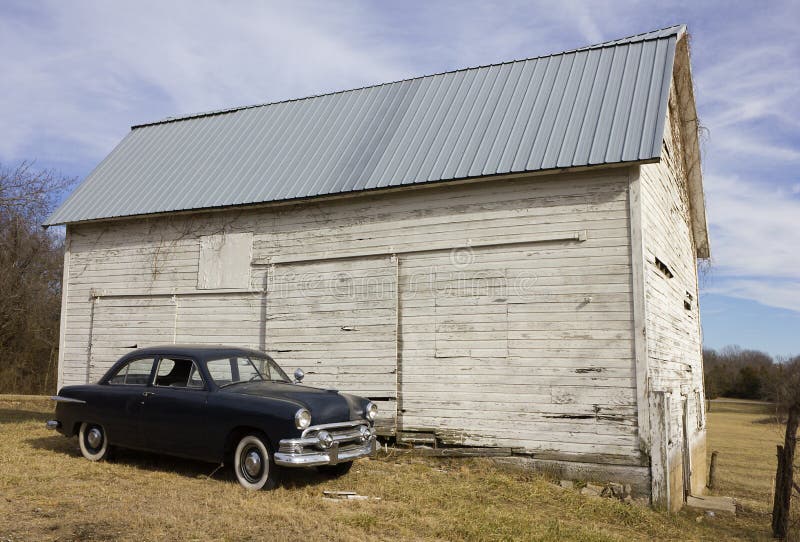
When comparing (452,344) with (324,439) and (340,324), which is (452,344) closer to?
(340,324)

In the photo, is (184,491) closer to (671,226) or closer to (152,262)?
(152,262)

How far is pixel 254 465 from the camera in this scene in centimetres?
768

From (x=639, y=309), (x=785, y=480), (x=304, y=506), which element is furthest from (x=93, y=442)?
(x=785, y=480)

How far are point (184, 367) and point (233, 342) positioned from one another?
393 cm

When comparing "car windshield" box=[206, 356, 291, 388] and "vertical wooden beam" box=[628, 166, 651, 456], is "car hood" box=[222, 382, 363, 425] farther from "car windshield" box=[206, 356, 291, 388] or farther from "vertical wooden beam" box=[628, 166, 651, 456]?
"vertical wooden beam" box=[628, 166, 651, 456]

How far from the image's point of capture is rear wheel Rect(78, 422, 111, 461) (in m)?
9.18

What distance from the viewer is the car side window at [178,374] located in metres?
8.50

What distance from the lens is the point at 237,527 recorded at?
6.15 meters

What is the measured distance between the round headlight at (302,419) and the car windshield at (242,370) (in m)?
1.41

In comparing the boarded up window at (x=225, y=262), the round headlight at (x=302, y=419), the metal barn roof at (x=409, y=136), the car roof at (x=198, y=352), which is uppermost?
the metal barn roof at (x=409, y=136)

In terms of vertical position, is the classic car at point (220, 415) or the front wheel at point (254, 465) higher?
the classic car at point (220, 415)

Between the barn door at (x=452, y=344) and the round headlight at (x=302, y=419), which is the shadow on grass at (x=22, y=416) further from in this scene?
the round headlight at (x=302, y=419)

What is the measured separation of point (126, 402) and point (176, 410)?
975mm

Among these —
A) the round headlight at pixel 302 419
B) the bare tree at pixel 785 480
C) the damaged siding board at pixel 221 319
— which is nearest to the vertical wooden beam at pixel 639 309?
the bare tree at pixel 785 480
